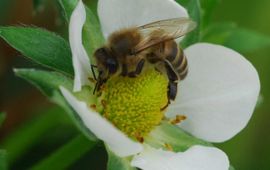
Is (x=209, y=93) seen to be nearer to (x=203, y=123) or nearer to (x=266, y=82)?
(x=203, y=123)

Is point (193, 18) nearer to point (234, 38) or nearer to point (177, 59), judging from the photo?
point (177, 59)

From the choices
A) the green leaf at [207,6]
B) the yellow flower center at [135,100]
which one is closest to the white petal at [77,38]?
the yellow flower center at [135,100]

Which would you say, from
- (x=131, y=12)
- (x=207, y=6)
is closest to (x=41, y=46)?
(x=131, y=12)

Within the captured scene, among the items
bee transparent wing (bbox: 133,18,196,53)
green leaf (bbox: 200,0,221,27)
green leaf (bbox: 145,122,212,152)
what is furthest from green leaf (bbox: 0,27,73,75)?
green leaf (bbox: 200,0,221,27)

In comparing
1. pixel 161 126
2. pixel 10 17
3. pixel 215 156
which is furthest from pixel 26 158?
pixel 215 156

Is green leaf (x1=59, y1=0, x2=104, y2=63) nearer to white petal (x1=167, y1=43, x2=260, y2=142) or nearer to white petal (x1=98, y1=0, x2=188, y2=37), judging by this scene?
white petal (x1=98, y1=0, x2=188, y2=37)

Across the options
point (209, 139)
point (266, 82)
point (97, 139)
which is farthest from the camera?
point (266, 82)
